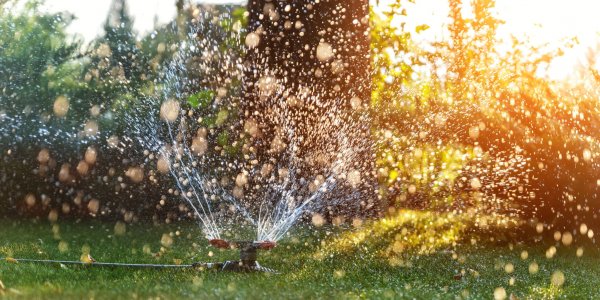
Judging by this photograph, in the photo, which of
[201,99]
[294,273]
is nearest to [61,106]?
[201,99]

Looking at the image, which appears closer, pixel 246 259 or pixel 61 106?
pixel 246 259

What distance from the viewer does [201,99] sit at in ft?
27.9

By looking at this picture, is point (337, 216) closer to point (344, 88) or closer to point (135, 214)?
point (344, 88)

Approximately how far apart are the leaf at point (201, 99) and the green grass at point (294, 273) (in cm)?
164

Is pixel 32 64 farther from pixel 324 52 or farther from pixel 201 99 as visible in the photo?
pixel 324 52

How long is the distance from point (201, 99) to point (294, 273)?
390 centimetres

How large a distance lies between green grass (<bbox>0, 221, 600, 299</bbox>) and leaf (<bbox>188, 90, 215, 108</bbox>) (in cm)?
164

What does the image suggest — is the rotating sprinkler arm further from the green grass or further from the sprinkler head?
the green grass

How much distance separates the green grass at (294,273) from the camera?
165 inches

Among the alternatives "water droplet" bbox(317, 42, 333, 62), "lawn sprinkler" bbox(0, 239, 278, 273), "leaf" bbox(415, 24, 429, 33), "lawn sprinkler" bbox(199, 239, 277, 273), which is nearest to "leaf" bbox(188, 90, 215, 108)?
"water droplet" bbox(317, 42, 333, 62)

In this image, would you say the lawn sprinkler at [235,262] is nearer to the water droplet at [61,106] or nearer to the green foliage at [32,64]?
the water droplet at [61,106]

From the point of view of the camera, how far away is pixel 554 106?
824 centimetres

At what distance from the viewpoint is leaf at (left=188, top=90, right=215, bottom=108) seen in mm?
8367

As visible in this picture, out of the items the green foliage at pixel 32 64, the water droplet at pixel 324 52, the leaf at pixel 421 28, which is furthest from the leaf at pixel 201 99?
the leaf at pixel 421 28
